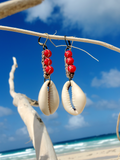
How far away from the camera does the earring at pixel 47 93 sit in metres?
1.61

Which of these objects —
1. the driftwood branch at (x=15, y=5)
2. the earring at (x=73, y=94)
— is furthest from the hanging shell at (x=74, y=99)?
the driftwood branch at (x=15, y=5)

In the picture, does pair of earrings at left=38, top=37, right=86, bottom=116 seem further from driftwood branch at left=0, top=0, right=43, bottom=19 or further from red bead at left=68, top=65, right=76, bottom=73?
driftwood branch at left=0, top=0, right=43, bottom=19

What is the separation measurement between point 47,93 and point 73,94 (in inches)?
10.1

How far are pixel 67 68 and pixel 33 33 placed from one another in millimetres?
487

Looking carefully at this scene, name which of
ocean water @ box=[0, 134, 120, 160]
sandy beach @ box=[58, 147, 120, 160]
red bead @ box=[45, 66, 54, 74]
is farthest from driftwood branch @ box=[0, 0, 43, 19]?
ocean water @ box=[0, 134, 120, 160]

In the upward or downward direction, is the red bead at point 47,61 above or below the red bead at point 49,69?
above

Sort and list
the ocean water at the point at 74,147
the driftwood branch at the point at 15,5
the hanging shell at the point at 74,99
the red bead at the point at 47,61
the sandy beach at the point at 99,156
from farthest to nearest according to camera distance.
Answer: the ocean water at the point at 74,147, the sandy beach at the point at 99,156, the red bead at the point at 47,61, the hanging shell at the point at 74,99, the driftwood branch at the point at 15,5

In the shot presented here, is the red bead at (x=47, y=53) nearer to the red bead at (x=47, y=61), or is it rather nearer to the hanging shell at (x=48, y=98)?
the red bead at (x=47, y=61)

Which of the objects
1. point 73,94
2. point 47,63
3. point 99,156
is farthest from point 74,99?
point 99,156

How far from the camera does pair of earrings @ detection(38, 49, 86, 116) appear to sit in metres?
1.61

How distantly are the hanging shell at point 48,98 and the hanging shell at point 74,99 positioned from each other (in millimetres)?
86

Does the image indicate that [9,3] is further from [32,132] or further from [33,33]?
[32,132]

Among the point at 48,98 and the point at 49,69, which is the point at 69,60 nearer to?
the point at 49,69

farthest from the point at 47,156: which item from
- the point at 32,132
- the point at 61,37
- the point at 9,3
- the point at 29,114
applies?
the point at 9,3
